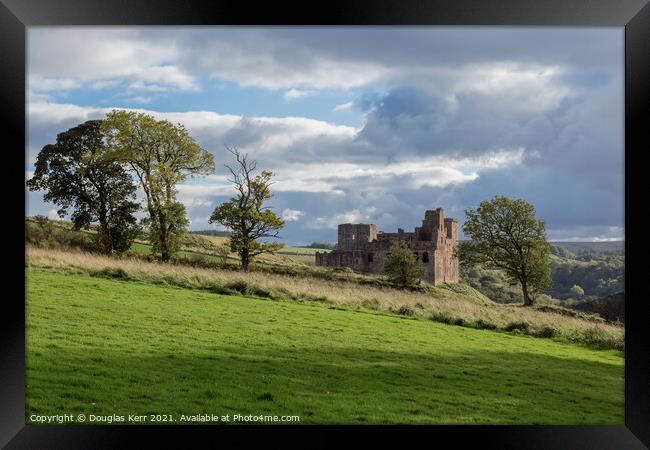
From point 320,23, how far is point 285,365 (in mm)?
5380

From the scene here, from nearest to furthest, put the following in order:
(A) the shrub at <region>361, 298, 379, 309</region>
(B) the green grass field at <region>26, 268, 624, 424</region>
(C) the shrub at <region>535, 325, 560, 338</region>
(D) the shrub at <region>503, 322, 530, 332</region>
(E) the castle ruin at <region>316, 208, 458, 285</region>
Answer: (B) the green grass field at <region>26, 268, 624, 424</region>, (C) the shrub at <region>535, 325, 560, 338</region>, (D) the shrub at <region>503, 322, 530, 332</region>, (A) the shrub at <region>361, 298, 379, 309</region>, (E) the castle ruin at <region>316, 208, 458, 285</region>

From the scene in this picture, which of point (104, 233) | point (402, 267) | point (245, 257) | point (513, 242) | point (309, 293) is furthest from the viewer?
point (402, 267)

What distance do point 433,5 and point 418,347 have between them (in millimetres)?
7009

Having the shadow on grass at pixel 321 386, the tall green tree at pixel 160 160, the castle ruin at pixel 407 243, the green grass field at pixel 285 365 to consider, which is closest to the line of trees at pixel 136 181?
the tall green tree at pixel 160 160

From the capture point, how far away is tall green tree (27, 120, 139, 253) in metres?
19.5

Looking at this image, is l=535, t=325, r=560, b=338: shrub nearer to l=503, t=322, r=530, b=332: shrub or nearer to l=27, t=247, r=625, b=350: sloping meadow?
l=27, t=247, r=625, b=350: sloping meadow

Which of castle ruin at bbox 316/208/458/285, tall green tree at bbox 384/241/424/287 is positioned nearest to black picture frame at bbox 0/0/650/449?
tall green tree at bbox 384/241/424/287

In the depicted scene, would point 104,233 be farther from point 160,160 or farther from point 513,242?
point 513,242

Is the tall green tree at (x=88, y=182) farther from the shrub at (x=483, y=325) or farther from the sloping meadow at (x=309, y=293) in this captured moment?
the shrub at (x=483, y=325)

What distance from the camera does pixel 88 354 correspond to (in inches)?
378

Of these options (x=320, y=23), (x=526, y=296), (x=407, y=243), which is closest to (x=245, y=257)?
(x=526, y=296)

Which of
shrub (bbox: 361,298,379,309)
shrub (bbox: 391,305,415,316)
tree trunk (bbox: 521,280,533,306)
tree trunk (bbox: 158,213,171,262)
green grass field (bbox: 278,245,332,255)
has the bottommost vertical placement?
tree trunk (bbox: 521,280,533,306)

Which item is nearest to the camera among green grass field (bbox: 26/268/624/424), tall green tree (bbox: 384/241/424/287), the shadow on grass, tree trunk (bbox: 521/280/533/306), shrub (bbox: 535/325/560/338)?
the shadow on grass

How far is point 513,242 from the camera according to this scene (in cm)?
2691
